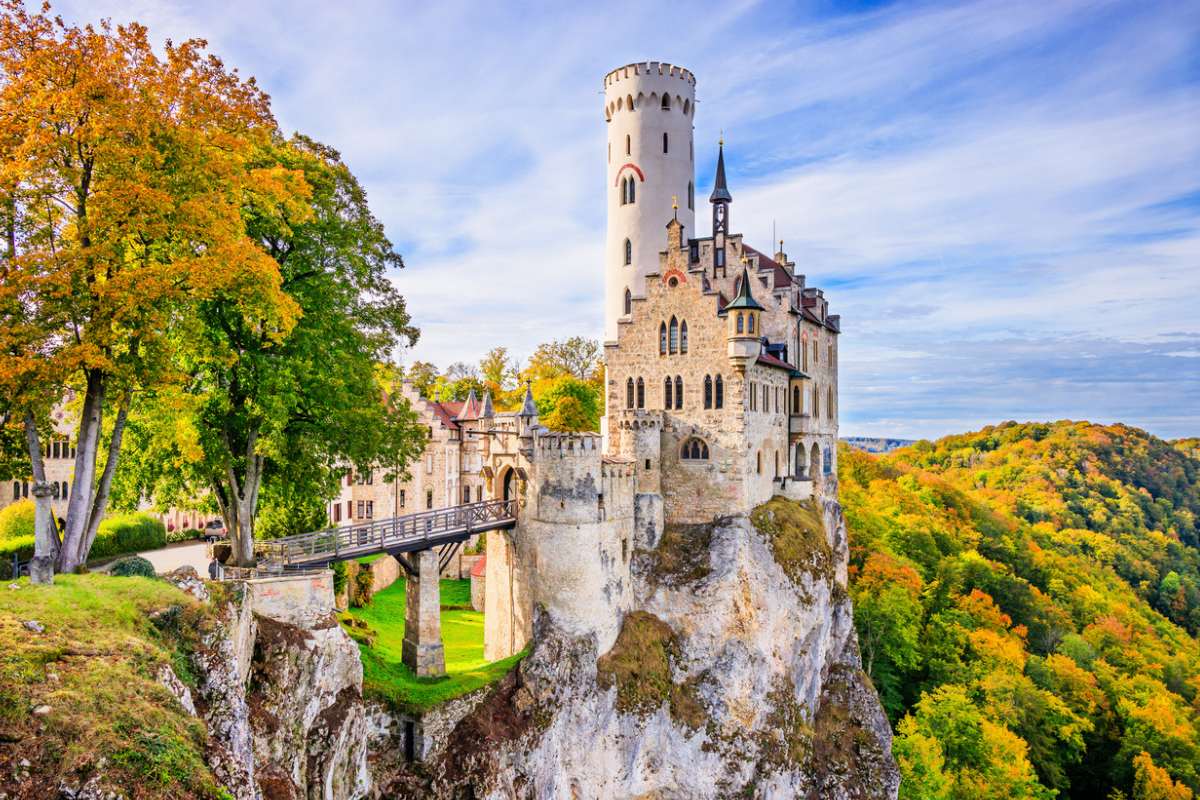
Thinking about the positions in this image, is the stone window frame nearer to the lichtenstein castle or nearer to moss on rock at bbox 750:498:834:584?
the lichtenstein castle

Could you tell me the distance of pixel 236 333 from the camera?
21.2m

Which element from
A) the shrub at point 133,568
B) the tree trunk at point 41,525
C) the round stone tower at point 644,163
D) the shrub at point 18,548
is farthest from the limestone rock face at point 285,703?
the round stone tower at point 644,163

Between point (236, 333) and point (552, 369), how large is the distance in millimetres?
38927

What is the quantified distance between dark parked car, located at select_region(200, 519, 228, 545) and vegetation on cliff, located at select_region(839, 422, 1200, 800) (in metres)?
38.8

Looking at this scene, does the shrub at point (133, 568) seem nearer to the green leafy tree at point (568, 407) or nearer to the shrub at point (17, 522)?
the shrub at point (17, 522)

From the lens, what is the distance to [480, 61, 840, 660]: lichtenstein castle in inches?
1184

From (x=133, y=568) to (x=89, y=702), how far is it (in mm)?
8355

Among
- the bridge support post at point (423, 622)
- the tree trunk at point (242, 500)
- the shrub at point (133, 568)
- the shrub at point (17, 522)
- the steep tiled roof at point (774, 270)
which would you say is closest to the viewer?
the shrub at point (133, 568)

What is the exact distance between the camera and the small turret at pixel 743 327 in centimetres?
3306

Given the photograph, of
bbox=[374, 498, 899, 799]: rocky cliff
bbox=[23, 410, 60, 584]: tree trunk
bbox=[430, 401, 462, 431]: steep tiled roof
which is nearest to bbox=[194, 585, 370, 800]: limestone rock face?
bbox=[23, 410, 60, 584]: tree trunk

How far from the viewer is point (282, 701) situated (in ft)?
62.0

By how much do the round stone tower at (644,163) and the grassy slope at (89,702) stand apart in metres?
30.0

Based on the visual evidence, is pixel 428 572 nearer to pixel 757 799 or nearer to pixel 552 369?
pixel 757 799

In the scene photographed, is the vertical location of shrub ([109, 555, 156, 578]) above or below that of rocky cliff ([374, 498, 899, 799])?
above
